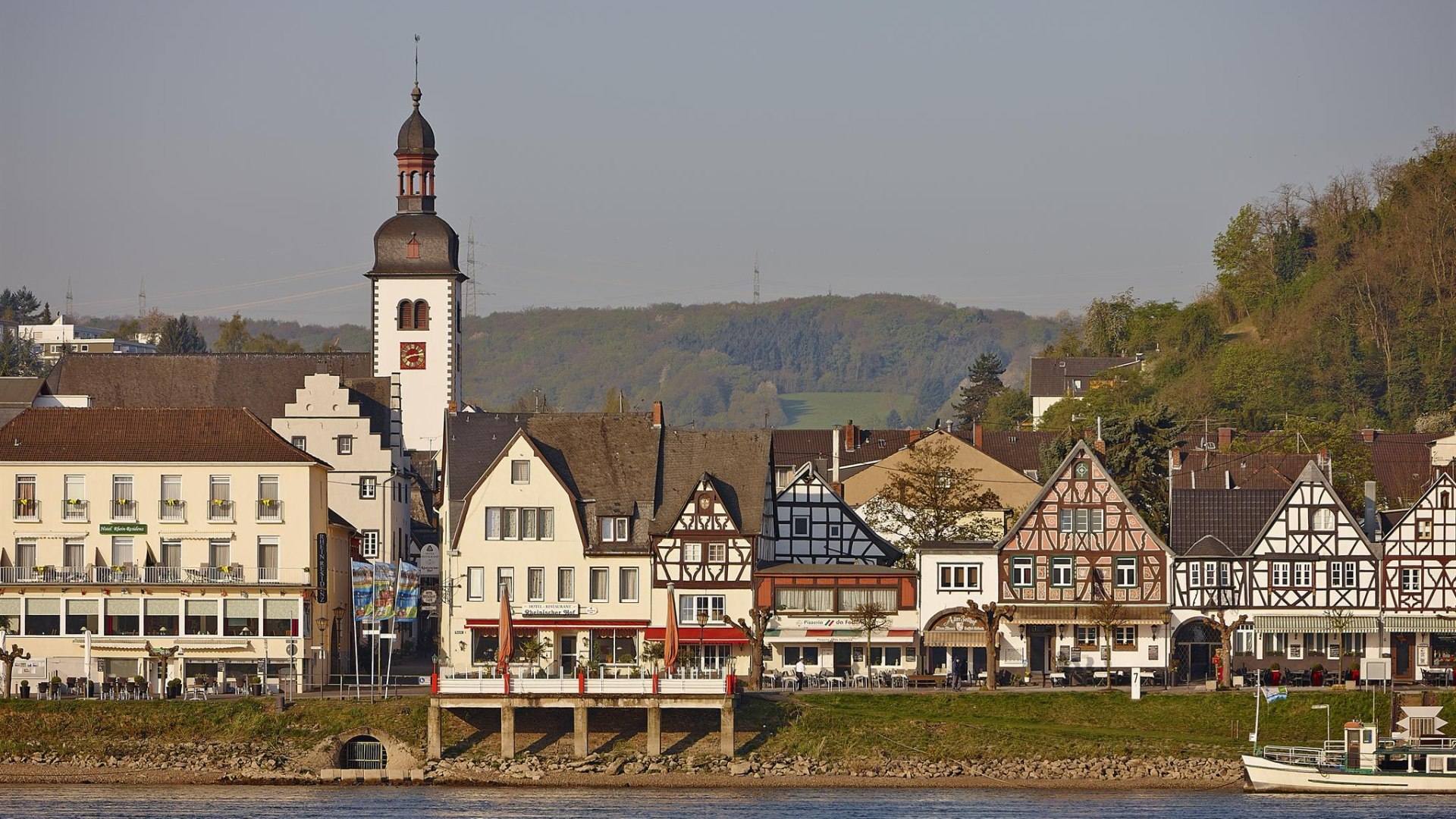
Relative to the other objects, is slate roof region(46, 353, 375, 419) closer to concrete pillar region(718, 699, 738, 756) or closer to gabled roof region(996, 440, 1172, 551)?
gabled roof region(996, 440, 1172, 551)

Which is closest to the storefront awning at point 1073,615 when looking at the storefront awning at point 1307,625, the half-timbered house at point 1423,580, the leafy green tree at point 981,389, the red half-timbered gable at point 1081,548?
the red half-timbered gable at point 1081,548

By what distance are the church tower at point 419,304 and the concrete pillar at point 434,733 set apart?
48.2 m

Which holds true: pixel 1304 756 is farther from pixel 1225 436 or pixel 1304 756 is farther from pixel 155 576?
pixel 1225 436

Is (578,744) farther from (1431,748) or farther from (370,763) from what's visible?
(1431,748)

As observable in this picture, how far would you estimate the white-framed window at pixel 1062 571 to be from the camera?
261 ft

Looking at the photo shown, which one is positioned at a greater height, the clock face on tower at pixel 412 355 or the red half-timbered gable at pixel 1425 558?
the clock face on tower at pixel 412 355

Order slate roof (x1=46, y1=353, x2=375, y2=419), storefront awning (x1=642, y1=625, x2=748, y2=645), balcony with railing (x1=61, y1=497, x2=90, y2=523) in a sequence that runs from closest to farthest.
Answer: balcony with railing (x1=61, y1=497, x2=90, y2=523) → storefront awning (x1=642, y1=625, x2=748, y2=645) → slate roof (x1=46, y1=353, x2=375, y2=419)

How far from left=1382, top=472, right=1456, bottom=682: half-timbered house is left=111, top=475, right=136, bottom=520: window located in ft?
127

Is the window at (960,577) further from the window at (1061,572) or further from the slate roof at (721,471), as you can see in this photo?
the slate roof at (721,471)

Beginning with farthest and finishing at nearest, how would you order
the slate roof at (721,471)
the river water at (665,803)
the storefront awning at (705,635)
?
the slate roof at (721,471) < the storefront awning at (705,635) < the river water at (665,803)

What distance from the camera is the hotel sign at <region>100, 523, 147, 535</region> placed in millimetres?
76000

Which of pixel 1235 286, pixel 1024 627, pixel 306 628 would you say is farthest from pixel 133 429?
pixel 1235 286

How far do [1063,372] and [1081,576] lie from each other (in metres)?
92.4

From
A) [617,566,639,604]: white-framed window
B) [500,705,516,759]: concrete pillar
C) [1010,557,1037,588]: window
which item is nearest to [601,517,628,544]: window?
[617,566,639,604]: white-framed window
